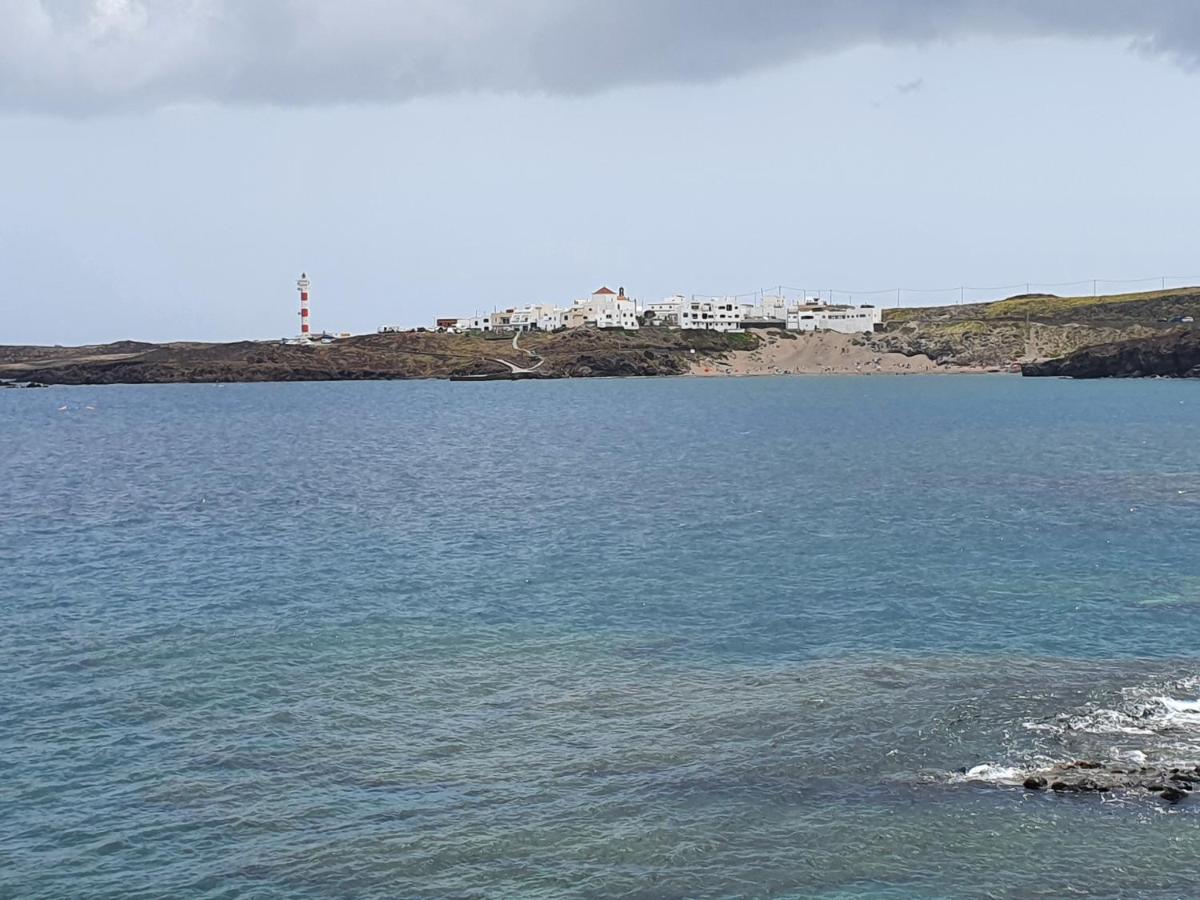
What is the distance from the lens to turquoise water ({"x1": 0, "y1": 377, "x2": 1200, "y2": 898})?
23797mm

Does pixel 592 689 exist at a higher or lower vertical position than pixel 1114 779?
higher

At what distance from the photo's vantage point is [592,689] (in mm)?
34594

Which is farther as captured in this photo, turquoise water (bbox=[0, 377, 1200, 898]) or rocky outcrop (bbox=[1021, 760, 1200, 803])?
rocky outcrop (bbox=[1021, 760, 1200, 803])

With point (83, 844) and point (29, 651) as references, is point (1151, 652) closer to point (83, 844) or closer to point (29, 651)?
point (83, 844)

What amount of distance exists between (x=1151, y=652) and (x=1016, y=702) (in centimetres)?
802

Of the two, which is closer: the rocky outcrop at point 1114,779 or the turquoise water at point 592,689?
the turquoise water at point 592,689

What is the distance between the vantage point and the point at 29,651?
1511 inches

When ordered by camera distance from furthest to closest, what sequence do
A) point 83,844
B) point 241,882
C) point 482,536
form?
point 482,536, point 83,844, point 241,882

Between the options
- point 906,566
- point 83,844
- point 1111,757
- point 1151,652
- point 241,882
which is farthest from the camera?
point 906,566

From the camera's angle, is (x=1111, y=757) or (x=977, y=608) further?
(x=977, y=608)

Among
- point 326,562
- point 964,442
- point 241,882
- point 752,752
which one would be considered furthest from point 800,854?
point 964,442

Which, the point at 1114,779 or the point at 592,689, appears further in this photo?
the point at 592,689

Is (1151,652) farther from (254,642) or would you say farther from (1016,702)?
(254,642)

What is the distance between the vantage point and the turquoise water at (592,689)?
23797 millimetres
